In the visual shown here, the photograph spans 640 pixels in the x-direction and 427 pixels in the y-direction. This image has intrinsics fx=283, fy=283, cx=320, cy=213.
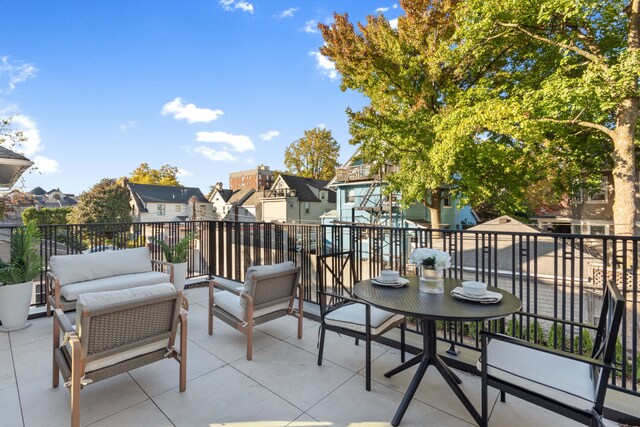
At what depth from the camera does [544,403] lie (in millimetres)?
1391

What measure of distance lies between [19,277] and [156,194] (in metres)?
29.9

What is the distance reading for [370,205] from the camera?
1725cm

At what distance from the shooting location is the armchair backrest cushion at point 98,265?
137 inches

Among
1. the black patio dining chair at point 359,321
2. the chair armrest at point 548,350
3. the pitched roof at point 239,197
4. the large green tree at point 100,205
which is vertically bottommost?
the black patio dining chair at point 359,321

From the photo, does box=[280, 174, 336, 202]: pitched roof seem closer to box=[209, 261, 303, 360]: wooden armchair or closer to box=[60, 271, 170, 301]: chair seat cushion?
box=[60, 271, 170, 301]: chair seat cushion

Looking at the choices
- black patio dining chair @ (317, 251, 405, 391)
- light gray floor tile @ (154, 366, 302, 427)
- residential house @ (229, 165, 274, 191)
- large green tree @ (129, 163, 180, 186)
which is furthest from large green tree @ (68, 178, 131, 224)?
residential house @ (229, 165, 274, 191)

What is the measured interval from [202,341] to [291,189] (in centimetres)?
2220

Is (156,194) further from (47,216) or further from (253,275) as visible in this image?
(253,275)

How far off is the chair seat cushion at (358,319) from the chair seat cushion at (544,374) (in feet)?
2.49

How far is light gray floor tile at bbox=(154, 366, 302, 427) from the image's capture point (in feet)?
6.07

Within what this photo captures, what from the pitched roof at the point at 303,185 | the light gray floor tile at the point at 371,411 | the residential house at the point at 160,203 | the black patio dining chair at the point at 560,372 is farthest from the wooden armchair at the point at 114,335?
the residential house at the point at 160,203

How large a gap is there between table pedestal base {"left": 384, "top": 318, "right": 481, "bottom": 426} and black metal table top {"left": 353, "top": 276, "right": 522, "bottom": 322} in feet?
0.49

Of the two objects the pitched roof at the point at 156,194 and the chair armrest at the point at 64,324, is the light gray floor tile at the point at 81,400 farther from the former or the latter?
the pitched roof at the point at 156,194

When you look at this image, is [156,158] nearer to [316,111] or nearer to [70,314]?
[316,111]
